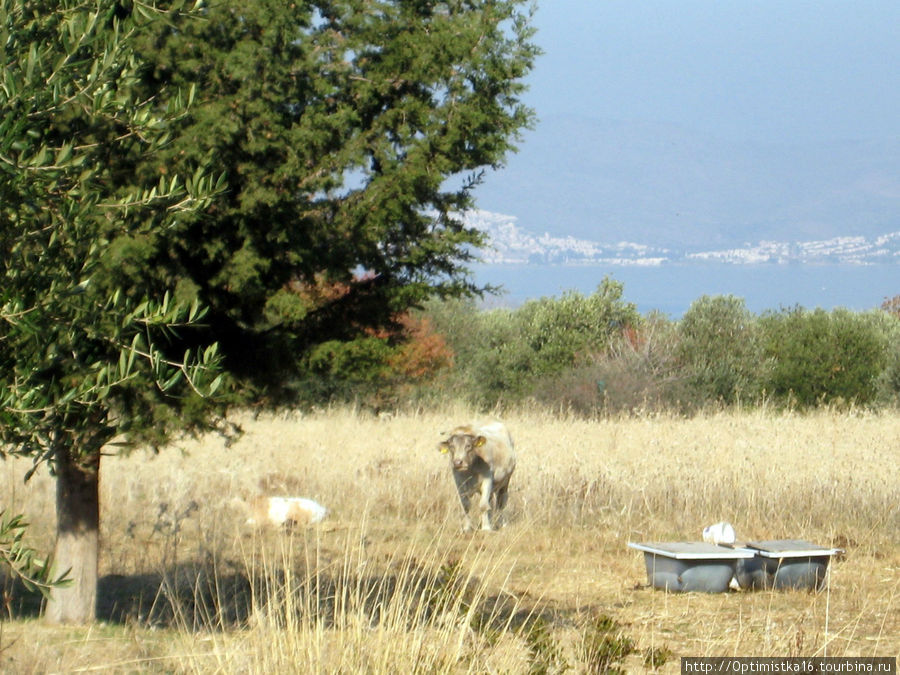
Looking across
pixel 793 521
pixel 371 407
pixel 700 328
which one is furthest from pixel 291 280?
pixel 700 328

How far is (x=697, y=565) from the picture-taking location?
30.6ft

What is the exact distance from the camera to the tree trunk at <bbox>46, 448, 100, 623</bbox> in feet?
23.6

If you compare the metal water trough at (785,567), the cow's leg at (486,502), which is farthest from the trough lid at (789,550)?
the cow's leg at (486,502)

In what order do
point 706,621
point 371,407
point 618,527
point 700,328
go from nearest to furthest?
point 706,621 < point 618,527 < point 371,407 < point 700,328

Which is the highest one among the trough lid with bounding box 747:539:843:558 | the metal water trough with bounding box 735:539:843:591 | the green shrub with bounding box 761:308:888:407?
the green shrub with bounding box 761:308:888:407

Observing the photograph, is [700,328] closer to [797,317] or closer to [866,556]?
[797,317]

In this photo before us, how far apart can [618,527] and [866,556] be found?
272 cm

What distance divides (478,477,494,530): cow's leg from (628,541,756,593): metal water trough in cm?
292

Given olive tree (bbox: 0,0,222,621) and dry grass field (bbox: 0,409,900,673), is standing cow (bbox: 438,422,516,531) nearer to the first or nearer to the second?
dry grass field (bbox: 0,409,900,673)

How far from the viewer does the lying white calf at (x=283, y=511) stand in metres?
11.8

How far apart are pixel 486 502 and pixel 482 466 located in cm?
46

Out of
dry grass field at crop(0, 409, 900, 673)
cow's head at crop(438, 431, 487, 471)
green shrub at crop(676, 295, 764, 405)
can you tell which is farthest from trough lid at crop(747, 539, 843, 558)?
green shrub at crop(676, 295, 764, 405)

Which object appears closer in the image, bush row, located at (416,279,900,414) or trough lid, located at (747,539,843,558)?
trough lid, located at (747,539,843,558)

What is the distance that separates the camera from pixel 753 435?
1806 cm
